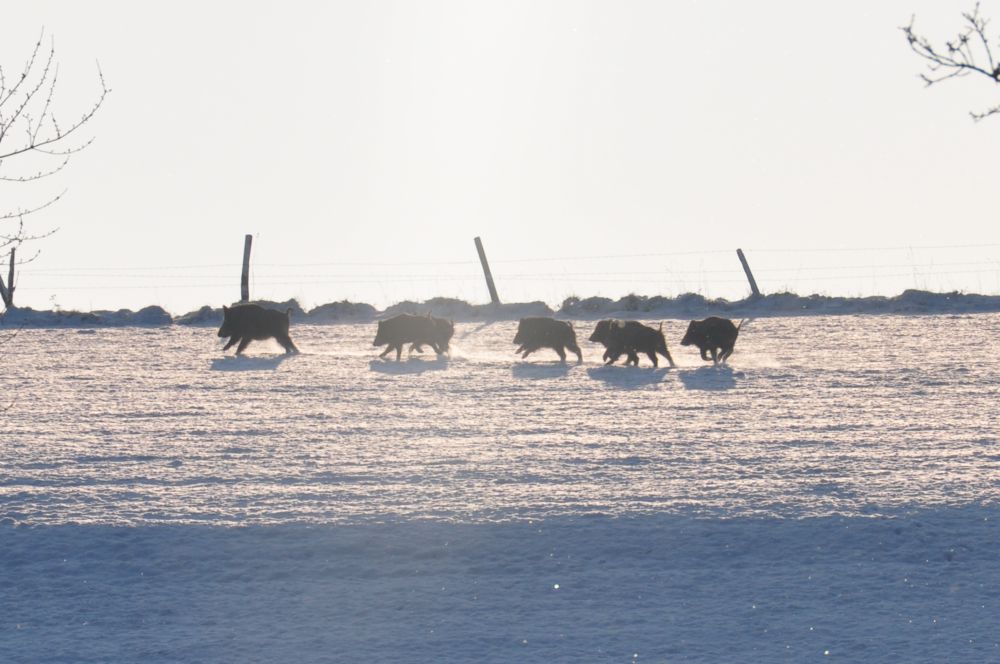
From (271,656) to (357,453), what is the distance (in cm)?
438

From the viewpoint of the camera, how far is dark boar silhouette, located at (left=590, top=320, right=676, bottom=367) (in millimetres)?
18250

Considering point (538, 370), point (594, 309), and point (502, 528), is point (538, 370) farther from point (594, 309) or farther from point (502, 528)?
point (502, 528)

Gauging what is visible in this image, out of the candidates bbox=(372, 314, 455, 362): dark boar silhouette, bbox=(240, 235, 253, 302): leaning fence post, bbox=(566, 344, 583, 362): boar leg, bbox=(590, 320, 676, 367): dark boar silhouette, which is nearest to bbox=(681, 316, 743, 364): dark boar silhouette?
bbox=(590, 320, 676, 367): dark boar silhouette

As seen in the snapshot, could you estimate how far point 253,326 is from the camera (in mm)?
19953

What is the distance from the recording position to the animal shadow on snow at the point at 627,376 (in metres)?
16.4

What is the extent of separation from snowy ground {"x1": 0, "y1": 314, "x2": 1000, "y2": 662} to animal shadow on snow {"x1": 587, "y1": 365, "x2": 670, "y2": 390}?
63.2 inches

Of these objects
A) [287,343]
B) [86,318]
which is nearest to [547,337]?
[287,343]

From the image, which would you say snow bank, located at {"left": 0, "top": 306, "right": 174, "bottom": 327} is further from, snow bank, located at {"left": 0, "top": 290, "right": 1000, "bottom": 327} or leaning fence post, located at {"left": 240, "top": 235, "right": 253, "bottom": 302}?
leaning fence post, located at {"left": 240, "top": 235, "right": 253, "bottom": 302}

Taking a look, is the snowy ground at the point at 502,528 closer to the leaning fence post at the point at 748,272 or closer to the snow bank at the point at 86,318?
the snow bank at the point at 86,318

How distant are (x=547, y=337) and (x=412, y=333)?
1.91m

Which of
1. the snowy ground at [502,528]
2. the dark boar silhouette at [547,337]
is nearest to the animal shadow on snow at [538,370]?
the dark boar silhouette at [547,337]

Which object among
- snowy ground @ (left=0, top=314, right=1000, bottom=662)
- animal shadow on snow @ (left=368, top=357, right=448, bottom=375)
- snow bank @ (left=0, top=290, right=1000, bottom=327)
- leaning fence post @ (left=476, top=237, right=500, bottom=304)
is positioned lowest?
snowy ground @ (left=0, top=314, right=1000, bottom=662)

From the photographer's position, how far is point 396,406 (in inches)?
561

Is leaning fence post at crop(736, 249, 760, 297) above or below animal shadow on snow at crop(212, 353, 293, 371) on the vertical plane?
above
